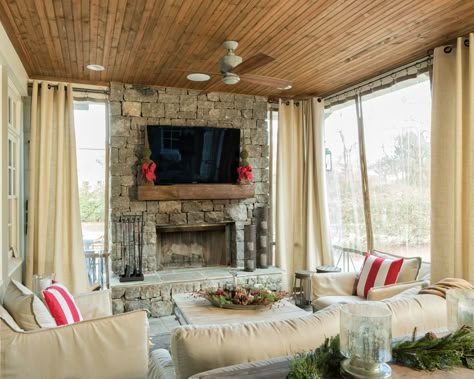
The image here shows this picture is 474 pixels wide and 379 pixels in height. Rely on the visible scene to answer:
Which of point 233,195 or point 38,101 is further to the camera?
point 233,195

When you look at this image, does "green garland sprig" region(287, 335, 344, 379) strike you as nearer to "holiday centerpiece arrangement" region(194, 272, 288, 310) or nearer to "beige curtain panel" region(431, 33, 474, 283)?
"holiday centerpiece arrangement" region(194, 272, 288, 310)

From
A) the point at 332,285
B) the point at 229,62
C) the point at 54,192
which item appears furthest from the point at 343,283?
the point at 54,192

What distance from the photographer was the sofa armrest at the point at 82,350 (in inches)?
72.1

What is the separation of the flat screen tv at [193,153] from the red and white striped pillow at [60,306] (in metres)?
2.54

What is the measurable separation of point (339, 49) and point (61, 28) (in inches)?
101

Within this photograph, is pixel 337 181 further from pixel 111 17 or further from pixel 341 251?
pixel 111 17

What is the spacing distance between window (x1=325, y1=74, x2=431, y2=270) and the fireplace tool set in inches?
107

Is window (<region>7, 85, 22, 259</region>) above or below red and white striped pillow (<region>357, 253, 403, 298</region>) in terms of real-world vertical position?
above

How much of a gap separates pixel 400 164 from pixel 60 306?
146 inches

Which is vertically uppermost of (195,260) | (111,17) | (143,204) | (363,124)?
(111,17)

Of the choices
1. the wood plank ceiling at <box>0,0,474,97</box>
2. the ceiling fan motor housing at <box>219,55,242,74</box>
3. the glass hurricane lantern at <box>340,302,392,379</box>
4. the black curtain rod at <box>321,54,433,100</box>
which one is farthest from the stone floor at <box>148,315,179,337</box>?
the black curtain rod at <box>321,54,433,100</box>

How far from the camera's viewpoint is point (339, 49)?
3799mm

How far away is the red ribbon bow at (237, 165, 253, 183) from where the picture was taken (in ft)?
17.4

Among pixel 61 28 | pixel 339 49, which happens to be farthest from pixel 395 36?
pixel 61 28
